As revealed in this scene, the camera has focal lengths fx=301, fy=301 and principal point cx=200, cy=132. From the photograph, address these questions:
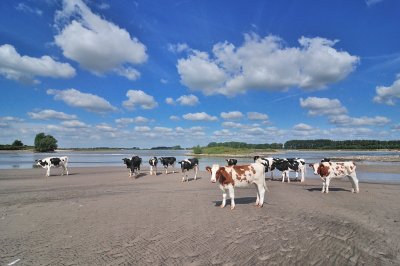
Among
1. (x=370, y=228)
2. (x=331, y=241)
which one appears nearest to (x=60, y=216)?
(x=331, y=241)

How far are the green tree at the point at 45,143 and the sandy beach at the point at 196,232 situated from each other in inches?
3818

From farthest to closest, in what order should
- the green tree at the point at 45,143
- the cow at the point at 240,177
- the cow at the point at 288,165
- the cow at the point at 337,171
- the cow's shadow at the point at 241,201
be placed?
1. the green tree at the point at 45,143
2. the cow at the point at 288,165
3. the cow at the point at 337,171
4. the cow's shadow at the point at 241,201
5. the cow at the point at 240,177

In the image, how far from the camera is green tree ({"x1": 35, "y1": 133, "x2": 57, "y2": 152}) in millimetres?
99725

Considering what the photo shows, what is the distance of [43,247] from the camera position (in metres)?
6.84

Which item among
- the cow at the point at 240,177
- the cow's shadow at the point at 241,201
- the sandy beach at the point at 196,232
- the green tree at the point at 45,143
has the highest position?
the green tree at the point at 45,143

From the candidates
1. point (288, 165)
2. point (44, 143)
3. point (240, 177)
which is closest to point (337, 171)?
point (288, 165)

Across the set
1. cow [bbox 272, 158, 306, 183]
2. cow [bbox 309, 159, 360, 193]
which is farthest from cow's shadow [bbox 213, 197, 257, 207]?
cow [bbox 272, 158, 306, 183]

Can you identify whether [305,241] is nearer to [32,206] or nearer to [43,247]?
[43,247]

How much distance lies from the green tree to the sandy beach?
318ft

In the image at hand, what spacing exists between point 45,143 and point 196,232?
105 metres

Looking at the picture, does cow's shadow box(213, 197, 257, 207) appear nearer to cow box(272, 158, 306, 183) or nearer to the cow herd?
the cow herd

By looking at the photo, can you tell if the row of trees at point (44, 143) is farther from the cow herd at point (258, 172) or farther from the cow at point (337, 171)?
the cow at point (337, 171)

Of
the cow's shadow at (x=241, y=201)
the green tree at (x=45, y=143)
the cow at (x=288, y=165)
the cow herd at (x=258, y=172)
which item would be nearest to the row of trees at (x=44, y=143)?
the green tree at (x=45, y=143)

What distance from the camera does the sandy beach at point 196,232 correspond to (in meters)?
6.26
